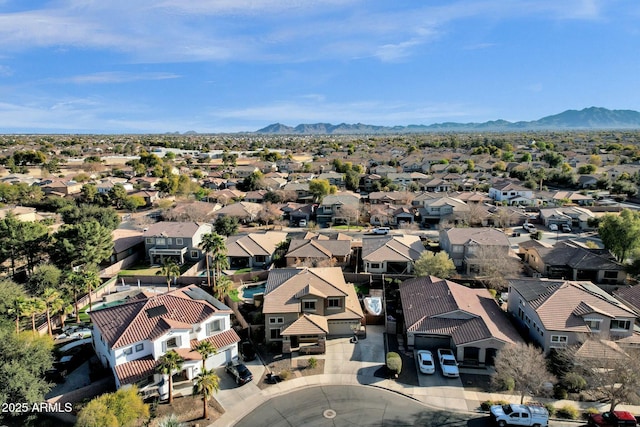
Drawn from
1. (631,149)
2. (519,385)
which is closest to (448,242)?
(519,385)

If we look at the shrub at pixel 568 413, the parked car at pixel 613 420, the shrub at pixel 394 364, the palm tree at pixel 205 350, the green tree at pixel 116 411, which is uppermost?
the palm tree at pixel 205 350

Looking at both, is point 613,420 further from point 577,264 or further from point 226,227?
point 226,227

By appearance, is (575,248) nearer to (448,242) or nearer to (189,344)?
(448,242)

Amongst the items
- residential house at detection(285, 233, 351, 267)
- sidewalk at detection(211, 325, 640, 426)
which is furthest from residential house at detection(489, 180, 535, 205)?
sidewalk at detection(211, 325, 640, 426)

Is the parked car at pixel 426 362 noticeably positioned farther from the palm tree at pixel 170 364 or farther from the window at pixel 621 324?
the palm tree at pixel 170 364

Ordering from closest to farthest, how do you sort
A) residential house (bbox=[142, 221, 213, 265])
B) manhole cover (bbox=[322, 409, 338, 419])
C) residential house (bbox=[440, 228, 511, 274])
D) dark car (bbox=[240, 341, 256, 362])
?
manhole cover (bbox=[322, 409, 338, 419])
dark car (bbox=[240, 341, 256, 362])
residential house (bbox=[440, 228, 511, 274])
residential house (bbox=[142, 221, 213, 265])

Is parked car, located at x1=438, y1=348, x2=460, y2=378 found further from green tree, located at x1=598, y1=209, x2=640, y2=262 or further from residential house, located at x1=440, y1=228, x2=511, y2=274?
green tree, located at x1=598, y1=209, x2=640, y2=262

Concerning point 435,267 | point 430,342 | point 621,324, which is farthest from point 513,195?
point 430,342

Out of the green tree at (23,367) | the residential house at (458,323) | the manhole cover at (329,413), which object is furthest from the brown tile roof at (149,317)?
the residential house at (458,323)
